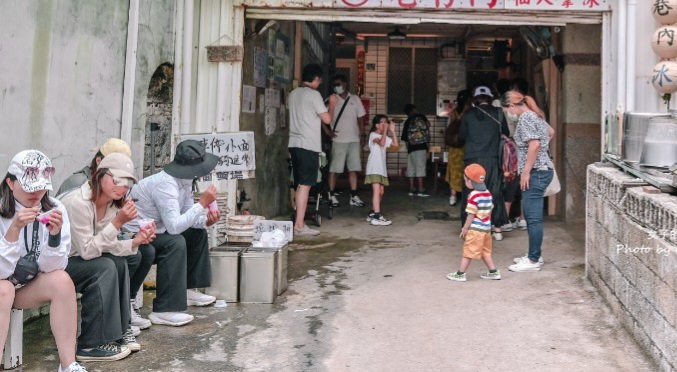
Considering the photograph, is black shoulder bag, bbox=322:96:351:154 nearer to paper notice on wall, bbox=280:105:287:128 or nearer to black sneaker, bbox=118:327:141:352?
paper notice on wall, bbox=280:105:287:128

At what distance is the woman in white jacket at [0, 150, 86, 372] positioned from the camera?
163 inches

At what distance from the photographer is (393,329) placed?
5660 millimetres

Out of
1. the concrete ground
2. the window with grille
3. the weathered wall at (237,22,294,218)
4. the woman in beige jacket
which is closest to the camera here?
the woman in beige jacket

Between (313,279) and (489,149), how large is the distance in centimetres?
292

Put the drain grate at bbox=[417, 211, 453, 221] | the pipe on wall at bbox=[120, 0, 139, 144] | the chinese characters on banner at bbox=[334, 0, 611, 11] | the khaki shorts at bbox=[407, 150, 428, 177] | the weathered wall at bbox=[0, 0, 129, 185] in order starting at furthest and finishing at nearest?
the khaki shorts at bbox=[407, 150, 428, 177] → the drain grate at bbox=[417, 211, 453, 221] → the chinese characters on banner at bbox=[334, 0, 611, 11] → the pipe on wall at bbox=[120, 0, 139, 144] → the weathered wall at bbox=[0, 0, 129, 185]

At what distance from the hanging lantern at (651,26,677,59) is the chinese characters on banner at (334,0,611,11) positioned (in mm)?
688

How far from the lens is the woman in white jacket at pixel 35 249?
4.15 metres

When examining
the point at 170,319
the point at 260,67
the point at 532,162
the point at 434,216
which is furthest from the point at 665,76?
the point at 170,319

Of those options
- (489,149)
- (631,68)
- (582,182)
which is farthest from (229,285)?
(582,182)

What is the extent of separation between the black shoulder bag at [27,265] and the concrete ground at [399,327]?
68 centimetres

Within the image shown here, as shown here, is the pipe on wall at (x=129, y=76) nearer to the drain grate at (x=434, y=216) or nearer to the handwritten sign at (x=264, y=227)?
the handwritten sign at (x=264, y=227)

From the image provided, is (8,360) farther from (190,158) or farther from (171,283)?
(190,158)

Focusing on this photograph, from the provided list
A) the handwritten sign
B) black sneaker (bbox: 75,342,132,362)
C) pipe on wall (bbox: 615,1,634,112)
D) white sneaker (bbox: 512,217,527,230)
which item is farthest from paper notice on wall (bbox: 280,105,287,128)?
black sneaker (bbox: 75,342,132,362)

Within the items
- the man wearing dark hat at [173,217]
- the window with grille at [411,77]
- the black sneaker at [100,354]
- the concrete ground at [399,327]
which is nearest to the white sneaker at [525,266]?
the concrete ground at [399,327]
